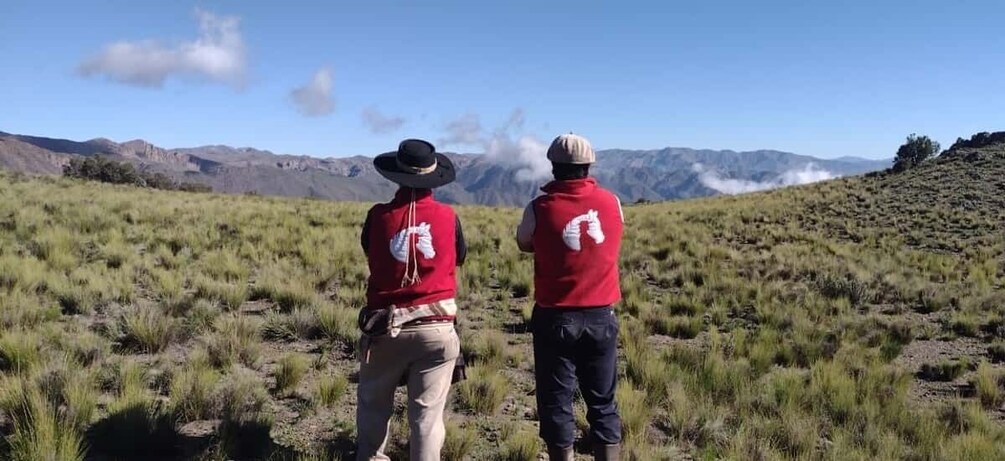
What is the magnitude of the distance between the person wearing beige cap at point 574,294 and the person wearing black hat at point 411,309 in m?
0.61

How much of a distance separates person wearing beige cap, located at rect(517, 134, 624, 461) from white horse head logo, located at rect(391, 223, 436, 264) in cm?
60

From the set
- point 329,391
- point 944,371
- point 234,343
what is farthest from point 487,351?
point 944,371

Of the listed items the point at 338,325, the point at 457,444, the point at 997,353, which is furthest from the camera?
the point at 997,353

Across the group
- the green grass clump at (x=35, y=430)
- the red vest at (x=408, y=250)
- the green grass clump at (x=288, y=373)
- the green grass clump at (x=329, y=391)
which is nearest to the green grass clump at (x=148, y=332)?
the green grass clump at (x=288, y=373)

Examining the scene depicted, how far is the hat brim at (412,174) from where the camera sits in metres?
3.61

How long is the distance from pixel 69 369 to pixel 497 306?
5.81 metres

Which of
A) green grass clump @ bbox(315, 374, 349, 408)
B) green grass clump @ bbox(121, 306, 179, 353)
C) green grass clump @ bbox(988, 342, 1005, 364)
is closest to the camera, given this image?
green grass clump @ bbox(315, 374, 349, 408)

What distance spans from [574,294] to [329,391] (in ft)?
9.03

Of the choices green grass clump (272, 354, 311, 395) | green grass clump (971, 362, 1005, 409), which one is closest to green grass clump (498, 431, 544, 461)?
green grass clump (272, 354, 311, 395)

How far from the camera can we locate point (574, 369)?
396 cm

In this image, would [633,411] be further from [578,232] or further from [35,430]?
[35,430]

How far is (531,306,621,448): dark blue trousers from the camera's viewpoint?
3.82 metres

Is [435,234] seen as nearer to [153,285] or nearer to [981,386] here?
[981,386]

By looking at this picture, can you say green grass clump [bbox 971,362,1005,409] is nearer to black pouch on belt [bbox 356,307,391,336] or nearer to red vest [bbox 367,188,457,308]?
red vest [bbox 367,188,457,308]
